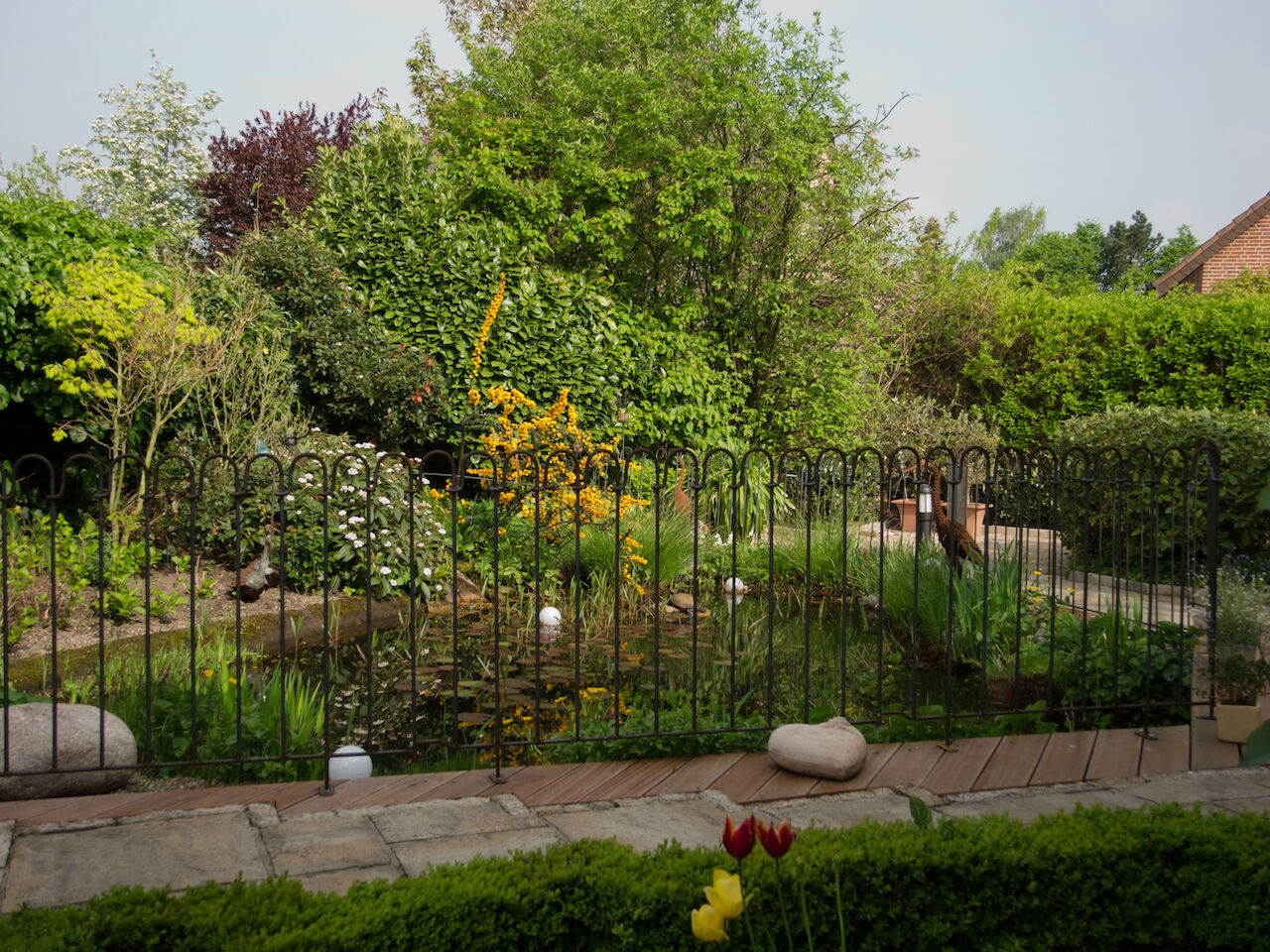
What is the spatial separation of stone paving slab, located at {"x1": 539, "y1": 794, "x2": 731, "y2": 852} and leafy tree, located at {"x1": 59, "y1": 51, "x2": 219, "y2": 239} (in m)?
19.8

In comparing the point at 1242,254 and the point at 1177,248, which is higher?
the point at 1177,248

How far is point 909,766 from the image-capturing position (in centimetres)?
324

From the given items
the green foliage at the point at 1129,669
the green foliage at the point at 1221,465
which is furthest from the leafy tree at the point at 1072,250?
the green foliage at the point at 1129,669

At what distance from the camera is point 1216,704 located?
3625 millimetres

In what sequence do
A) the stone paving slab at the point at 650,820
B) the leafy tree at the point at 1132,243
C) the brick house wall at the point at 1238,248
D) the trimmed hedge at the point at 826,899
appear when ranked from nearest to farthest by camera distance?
the trimmed hedge at the point at 826,899
the stone paving slab at the point at 650,820
the brick house wall at the point at 1238,248
the leafy tree at the point at 1132,243

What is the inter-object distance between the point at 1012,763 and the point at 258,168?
1539cm

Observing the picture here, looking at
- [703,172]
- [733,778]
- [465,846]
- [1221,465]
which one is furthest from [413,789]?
[703,172]

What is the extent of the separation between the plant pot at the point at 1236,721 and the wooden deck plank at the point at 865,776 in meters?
1.31

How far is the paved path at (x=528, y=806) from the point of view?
2.36 meters

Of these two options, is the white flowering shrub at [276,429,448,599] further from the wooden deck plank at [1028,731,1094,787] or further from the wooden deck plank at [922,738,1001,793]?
the wooden deck plank at [1028,731,1094,787]

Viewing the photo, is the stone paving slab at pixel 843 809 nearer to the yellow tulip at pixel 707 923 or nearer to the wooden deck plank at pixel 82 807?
the yellow tulip at pixel 707 923

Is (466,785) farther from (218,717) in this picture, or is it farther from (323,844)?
(218,717)

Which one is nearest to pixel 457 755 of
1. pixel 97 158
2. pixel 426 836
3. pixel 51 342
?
pixel 426 836

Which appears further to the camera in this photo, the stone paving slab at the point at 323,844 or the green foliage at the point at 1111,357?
the green foliage at the point at 1111,357
